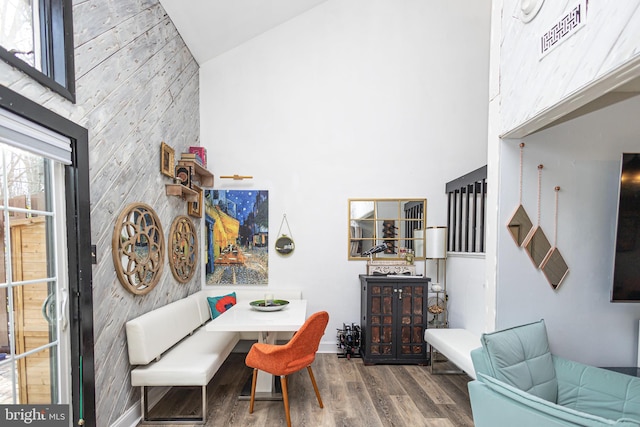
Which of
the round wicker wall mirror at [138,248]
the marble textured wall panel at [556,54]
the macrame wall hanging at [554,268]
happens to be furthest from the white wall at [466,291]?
the round wicker wall mirror at [138,248]

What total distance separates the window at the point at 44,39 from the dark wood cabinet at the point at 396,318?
3044 mm

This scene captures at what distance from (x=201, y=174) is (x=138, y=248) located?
1.39 metres

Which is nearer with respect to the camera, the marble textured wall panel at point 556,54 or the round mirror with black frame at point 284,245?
the marble textured wall panel at point 556,54

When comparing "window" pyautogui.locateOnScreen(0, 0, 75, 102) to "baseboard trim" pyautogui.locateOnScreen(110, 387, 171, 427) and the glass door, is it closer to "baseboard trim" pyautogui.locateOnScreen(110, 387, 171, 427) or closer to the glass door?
the glass door

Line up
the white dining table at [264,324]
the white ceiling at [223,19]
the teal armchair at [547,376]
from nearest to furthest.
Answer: the teal armchair at [547,376]
the white dining table at [264,324]
the white ceiling at [223,19]

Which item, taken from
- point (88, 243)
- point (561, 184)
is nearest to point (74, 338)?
point (88, 243)

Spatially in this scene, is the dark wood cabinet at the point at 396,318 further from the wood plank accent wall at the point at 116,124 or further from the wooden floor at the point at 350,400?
the wood plank accent wall at the point at 116,124

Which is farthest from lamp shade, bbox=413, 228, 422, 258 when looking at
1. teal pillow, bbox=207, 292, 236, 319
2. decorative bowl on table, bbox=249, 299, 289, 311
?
teal pillow, bbox=207, 292, 236, 319

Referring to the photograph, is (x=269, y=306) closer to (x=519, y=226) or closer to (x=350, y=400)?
(x=350, y=400)

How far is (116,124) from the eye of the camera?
2129 mm

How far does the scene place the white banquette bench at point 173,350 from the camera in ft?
7.29

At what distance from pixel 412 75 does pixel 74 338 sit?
4145mm

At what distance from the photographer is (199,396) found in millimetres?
2682

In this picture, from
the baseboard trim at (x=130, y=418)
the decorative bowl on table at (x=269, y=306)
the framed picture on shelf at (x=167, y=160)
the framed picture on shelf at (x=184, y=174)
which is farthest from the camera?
the framed picture on shelf at (x=184, y=174)
